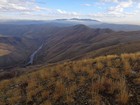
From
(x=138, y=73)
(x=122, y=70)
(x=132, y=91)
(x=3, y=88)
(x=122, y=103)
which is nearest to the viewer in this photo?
(x=122, y=103)

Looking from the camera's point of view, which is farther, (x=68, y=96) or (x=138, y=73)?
(x=138, y=73)

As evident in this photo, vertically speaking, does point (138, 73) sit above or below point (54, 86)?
above

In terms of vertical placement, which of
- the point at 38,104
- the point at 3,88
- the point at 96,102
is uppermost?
the point at 96,102

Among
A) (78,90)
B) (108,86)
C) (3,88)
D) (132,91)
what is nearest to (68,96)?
(78,90)

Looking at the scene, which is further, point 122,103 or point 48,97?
point 48,97

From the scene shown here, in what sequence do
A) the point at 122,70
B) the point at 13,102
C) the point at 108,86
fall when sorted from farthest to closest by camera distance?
the point at 122,70 < the point at 13,102 < the point at 108,86

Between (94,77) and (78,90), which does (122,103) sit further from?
(94,77)

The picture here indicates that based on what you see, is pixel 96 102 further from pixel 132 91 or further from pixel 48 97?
pixel 48 97

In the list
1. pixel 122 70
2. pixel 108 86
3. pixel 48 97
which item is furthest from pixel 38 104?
pixel 122 70

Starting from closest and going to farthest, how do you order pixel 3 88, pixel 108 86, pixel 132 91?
pixel 132 91 < pixel 108 86 < pixel 3 88
